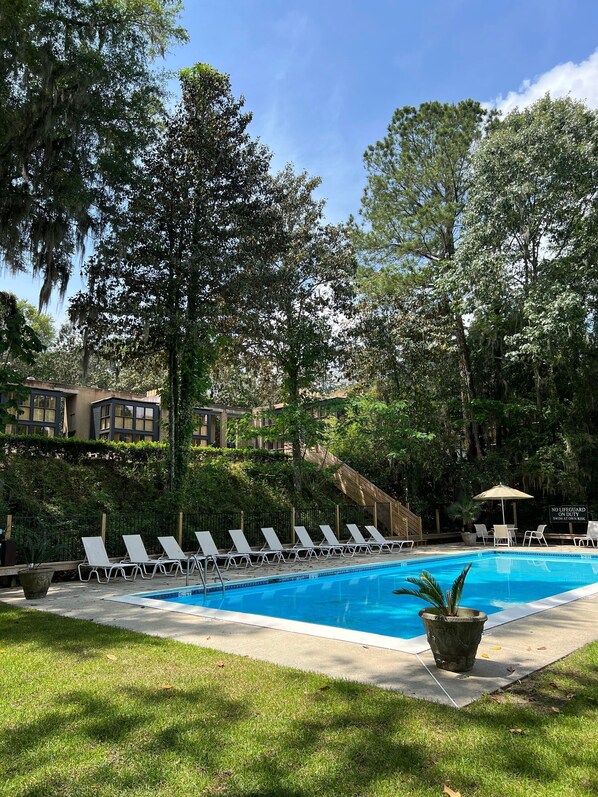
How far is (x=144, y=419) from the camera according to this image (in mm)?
27203

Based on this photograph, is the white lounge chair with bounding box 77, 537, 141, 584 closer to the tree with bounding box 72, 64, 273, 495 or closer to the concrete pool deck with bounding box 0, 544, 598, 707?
the concrete pool deck with bounding box 0, 544, 598, 707

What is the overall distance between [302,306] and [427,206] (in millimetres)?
7677

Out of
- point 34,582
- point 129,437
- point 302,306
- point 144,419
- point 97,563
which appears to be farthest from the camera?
point 144,419

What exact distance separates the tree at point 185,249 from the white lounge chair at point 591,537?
519 inches

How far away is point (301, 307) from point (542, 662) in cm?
1626

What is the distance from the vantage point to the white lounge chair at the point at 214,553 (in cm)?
1216

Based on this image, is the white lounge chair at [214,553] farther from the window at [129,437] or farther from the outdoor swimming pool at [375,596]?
the window at [129,437]

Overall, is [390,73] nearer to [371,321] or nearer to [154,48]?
[154,48]

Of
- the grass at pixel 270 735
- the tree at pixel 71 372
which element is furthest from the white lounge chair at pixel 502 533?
the tree at pixel 71 372

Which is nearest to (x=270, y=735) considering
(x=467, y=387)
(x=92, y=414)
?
(x=467, y=387)

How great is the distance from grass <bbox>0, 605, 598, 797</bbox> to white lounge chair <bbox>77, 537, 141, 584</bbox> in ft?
20.4

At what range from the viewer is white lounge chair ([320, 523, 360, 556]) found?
15728mm

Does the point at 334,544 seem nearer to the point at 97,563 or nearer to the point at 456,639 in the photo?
the point at 97,563

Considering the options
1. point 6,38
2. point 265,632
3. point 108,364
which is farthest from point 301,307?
point 265,632
